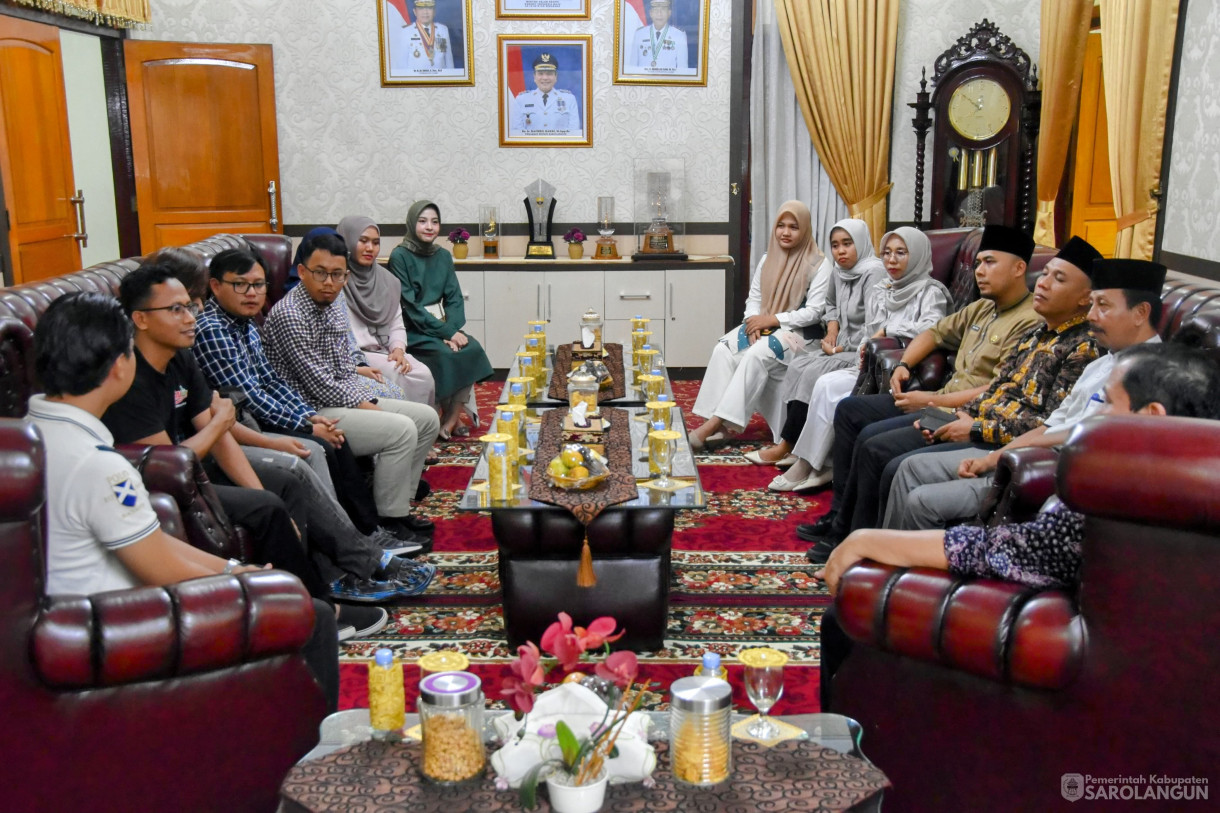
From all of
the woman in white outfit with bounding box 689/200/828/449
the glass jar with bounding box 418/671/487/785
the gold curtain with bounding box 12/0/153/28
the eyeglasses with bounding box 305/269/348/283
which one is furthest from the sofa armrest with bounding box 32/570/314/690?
the gold curtain with bounding box 12/0/153/28

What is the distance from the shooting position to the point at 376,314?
196 inches

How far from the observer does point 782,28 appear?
6523 mm

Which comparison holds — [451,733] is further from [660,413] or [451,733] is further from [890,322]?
[890,322]

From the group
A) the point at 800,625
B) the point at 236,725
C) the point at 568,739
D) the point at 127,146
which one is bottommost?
the point at 800,625

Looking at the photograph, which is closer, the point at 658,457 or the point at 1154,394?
the point at 1154,394

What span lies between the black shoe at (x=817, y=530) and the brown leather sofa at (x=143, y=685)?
233cm

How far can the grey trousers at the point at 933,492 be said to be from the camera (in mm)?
3041

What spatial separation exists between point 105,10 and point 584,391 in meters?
3.97

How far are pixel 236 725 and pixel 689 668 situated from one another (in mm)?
1369

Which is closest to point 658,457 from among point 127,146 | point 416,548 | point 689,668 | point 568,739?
point 689,668

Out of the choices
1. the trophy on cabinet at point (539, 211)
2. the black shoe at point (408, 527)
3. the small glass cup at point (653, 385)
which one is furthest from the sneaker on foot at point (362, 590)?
the trophy on cabinet at point (539, 211)

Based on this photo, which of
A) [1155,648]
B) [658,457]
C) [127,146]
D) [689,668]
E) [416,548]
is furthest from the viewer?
[127,146]

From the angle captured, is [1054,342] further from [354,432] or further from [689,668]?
[354,432]

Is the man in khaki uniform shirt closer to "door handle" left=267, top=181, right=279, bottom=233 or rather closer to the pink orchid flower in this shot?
the pink orchid flower
